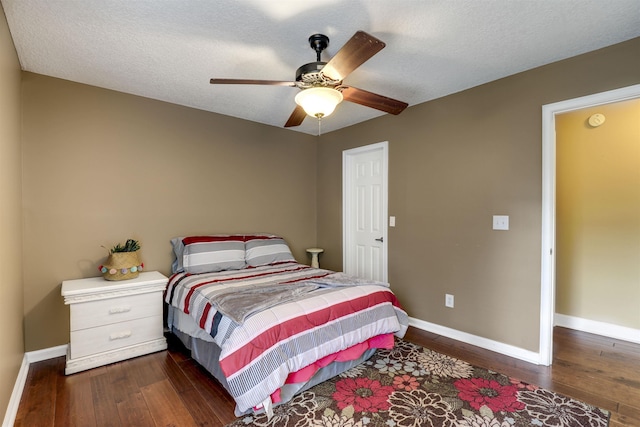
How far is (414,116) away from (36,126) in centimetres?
351

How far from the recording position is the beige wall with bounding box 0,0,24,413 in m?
1.70

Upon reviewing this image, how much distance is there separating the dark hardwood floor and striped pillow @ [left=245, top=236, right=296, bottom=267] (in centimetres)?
109

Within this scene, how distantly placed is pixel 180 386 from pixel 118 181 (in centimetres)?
196

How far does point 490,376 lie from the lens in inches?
88.7

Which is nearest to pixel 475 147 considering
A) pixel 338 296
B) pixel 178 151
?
pixel 338 296

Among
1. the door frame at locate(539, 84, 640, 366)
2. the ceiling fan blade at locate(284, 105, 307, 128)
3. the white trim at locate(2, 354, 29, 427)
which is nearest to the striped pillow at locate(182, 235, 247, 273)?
the white trim at locate(2, 354, 29, 427)

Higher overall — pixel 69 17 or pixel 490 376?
pixel 69 17

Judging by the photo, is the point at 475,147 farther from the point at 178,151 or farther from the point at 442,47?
the point at 178,151

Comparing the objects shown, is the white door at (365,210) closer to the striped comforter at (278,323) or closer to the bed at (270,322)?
the bed at (270,322)

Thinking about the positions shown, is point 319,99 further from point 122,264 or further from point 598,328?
point 598,328

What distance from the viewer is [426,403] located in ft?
6.36

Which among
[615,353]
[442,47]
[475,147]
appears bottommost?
[615,353]

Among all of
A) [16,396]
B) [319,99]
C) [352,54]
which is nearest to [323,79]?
[319,99]

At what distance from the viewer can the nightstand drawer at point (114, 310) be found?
2.34 meters
